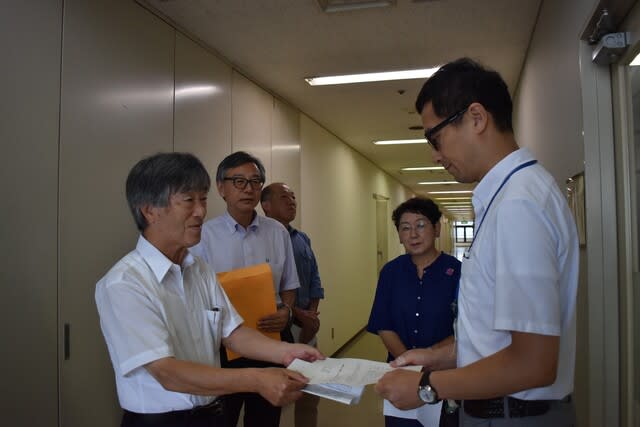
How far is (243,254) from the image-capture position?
8.79 ft

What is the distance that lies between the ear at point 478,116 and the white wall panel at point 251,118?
284cm

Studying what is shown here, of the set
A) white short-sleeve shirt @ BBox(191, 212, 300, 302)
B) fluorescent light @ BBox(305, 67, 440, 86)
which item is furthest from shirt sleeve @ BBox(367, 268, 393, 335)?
fluorescent light @ BBox(305, 67, 440, 86)

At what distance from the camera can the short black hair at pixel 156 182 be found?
1547mm

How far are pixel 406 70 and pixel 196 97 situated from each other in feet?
6.09

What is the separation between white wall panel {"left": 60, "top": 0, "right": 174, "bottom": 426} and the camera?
86.2 inches

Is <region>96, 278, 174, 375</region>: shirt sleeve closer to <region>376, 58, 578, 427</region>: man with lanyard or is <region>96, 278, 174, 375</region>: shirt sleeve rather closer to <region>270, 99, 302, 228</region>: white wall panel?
<region>376, 58, 578, 427</region>: man with lanyard

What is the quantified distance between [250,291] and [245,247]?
0.40 m

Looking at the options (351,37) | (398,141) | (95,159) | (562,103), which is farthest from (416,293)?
(398,141)

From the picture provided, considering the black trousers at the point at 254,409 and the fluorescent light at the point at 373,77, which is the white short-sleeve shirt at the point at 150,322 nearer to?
the black trousers at the point at 254,409

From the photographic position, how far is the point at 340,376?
150cm

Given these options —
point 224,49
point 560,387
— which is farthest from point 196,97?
point 560,387

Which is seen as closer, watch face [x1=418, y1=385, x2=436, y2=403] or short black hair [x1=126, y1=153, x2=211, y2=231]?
watch face [x1=418, y1=385, x2=436, y2=403]

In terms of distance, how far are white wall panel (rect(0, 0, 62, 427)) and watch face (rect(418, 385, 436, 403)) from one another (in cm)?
162

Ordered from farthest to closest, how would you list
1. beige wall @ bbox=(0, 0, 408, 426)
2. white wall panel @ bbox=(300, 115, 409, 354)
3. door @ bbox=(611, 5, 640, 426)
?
white wall panel @ bbox=(300, 115, 409, 354) → beige wall @ bbox=(0, 0, 408, 426) → door @ bbox=(611, 5, 640, 426)
